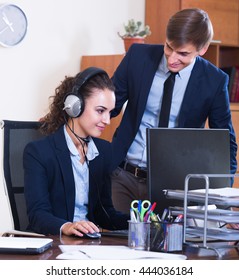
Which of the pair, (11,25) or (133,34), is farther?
(133,34)

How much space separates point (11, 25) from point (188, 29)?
1815 mm

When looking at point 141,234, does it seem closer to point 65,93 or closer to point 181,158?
point 181,158

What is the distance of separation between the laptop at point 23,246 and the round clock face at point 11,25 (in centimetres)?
244

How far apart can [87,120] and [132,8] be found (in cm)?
238

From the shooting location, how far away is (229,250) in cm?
167

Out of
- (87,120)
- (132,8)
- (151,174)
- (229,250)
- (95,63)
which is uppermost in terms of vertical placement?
(132,8)

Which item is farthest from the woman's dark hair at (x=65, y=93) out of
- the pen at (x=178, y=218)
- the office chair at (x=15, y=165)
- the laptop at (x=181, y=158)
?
the pen at (x=178, y=218)

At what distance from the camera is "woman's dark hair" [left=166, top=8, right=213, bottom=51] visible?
227 cm

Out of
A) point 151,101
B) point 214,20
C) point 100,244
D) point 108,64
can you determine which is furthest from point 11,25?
point 100,244

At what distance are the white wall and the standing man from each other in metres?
1.41

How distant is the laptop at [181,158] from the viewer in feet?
5.93

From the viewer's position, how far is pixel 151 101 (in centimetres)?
252

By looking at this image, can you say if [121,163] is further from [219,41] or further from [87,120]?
[219,41]

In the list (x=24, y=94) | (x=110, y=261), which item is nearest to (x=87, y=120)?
(x=110, y=261)
